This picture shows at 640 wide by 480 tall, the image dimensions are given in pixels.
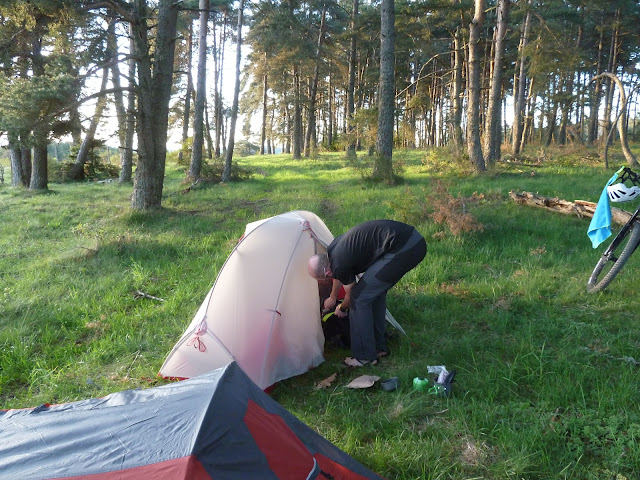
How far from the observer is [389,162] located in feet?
37.9

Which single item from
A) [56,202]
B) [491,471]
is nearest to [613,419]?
[491,471]

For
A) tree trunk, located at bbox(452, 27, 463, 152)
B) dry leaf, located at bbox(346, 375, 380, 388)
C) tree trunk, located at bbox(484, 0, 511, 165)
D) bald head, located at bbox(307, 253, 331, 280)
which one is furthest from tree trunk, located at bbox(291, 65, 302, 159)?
dry leaf, located at bbox(346, 375, 380, 388)

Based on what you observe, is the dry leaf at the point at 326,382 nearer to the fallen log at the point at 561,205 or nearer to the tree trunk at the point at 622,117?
the fallen log at the point at 561,205

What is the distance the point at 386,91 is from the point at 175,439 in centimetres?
1098

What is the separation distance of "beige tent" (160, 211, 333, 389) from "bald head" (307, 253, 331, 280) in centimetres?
25

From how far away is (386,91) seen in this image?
37.6ft

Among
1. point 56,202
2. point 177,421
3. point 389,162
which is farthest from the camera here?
point 56,202

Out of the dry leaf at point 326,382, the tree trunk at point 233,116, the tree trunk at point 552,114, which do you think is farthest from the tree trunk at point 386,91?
the tree trunk at point 552,114

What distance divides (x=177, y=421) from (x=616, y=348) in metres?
3.80

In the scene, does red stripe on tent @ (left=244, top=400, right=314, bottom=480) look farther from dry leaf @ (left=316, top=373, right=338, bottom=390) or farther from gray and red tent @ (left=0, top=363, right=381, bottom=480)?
dry leaf @ (left=316, top=373, right=338, bottom=390)

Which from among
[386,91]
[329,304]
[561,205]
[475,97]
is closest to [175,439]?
[329,304]

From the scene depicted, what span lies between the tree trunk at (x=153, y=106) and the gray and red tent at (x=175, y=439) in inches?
322

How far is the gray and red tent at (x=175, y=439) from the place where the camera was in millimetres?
1807

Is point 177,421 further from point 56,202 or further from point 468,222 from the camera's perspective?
point 56,202
